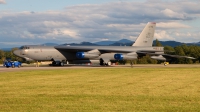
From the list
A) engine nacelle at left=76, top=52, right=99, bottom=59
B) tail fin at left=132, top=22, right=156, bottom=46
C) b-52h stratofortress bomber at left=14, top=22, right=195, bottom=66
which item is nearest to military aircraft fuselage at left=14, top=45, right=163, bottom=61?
b-52h stratofortress bomber at left=14, top=22, right=195, bottom=66

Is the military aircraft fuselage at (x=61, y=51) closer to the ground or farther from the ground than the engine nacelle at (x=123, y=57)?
farther from the ground

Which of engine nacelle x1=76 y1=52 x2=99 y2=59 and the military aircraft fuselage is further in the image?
engine nacelle x1=76 y1=52 x2=99 y2=59

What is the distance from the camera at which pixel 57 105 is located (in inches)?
504

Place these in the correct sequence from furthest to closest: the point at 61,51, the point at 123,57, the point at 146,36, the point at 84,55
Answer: the point at 146,36 → the point at 123,57 → the point at 61,51 → the point at 84,55

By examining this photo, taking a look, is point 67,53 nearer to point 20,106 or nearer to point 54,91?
point 54,91

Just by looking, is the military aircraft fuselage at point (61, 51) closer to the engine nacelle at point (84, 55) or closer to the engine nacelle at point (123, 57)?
the engine nacelle at point (123, 57)

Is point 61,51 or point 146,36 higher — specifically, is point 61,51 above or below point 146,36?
below

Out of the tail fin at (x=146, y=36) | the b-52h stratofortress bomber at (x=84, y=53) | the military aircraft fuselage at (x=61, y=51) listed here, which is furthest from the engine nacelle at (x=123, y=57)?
the tail fin at (x=146, y=36)

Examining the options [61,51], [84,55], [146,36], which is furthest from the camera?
[146,36]

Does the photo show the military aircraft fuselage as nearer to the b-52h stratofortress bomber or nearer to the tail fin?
the b-52h stratofortress bomber

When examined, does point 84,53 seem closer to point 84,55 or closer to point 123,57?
point 84,55

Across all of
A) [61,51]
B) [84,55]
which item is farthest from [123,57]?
[61,51]

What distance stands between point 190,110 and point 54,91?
7456 mm

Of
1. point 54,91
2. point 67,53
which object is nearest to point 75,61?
point 67,53
